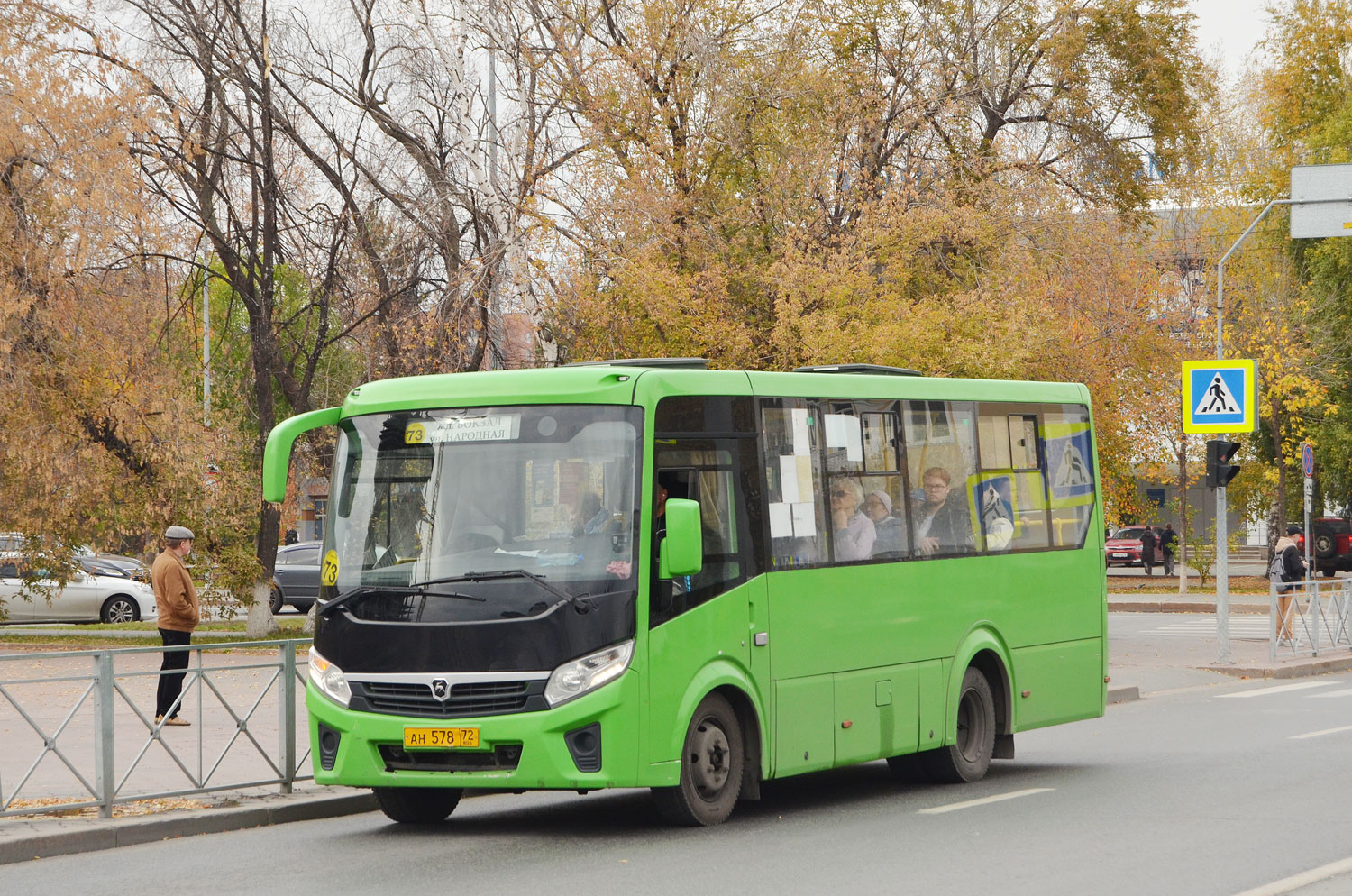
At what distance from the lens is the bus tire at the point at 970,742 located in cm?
1289

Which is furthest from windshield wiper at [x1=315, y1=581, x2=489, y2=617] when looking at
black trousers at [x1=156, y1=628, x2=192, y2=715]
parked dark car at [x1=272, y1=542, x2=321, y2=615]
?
parked dark car at [x1=272, y1=542, x2=321, y2=615]

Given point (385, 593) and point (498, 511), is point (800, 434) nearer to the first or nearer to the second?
point (498, 511)

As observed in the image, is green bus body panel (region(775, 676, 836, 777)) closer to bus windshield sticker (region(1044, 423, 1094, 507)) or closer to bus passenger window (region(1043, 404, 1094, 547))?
bus passenger window (region(1043, 404, 1094, 547))

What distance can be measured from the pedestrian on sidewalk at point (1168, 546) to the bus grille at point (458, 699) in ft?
150

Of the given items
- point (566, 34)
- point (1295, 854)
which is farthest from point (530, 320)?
point (1295, 854)

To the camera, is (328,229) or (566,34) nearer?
(566,34)

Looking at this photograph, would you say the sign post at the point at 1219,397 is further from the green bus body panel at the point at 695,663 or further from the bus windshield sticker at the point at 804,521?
the green bus body panel at the point at 695,663

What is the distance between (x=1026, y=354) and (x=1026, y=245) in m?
4.43

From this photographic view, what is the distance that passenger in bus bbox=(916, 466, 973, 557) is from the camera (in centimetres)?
1249

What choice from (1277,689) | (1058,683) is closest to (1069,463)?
(1058,683)

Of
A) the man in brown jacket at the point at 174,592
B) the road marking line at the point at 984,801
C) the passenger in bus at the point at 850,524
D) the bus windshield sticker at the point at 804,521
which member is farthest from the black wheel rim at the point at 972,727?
the man in brown jacket at the point at 174,592

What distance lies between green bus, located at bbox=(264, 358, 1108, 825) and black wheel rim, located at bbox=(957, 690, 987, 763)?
1.74 ft

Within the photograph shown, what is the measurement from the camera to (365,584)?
1029 centimetres

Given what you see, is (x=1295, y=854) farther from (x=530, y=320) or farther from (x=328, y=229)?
(x=328, y=229)
